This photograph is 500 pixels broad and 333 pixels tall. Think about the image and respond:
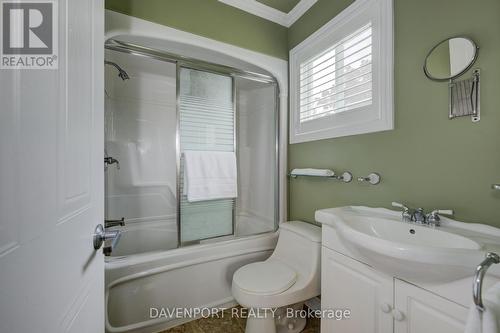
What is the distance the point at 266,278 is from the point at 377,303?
62 cm

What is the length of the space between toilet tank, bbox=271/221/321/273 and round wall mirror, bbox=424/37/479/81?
1.08m

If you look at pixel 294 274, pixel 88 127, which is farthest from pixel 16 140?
pixel 294 274

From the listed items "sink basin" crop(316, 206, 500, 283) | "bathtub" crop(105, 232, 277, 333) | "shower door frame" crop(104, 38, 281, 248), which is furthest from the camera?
"shower door frame" crop(104, 38, 281, 248)

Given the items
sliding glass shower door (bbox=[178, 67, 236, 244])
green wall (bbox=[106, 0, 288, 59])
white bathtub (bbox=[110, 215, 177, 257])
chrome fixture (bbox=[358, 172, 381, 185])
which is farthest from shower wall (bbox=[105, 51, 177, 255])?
chrome fixture (bbox=[358, 172, 381, 185])

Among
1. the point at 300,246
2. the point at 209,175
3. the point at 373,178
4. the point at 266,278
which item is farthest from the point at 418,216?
the point at 209,175

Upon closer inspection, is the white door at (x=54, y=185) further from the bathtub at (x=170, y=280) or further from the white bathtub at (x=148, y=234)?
the white bathtub at (x=148, y=234)

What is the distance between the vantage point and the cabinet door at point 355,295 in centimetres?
87

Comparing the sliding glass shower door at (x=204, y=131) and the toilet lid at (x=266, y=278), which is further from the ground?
the sliding glass shower door at (x=204, y=131)

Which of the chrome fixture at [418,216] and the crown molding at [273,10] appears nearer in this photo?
the chrome fixture at [418,216]

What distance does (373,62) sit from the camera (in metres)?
1.24

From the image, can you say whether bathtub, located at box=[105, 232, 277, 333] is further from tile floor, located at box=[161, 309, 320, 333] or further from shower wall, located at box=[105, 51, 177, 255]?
shower wall, located at box=[105, 51, 177, 255]

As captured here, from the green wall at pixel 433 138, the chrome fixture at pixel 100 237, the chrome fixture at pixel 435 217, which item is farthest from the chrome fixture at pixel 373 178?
the chrome fixture at pixel 100 237

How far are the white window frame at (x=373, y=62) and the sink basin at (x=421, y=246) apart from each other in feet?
1.81

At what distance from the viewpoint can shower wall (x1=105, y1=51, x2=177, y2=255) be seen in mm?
1993
